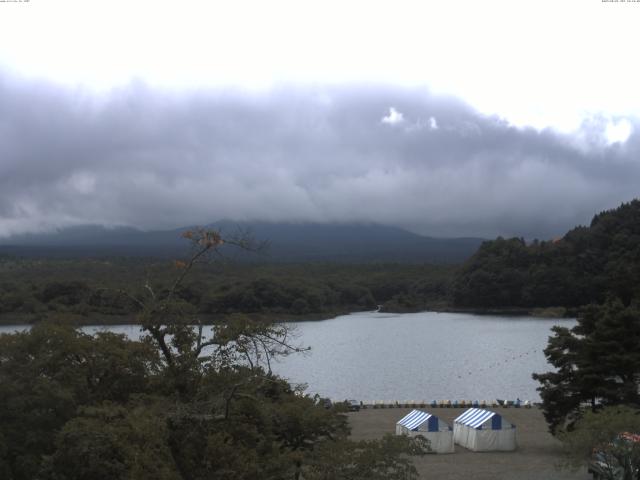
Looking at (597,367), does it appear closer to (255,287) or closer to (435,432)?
(435,432)

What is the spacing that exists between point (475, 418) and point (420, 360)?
26.8 m

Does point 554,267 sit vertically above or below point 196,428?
above

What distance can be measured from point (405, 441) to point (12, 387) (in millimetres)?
7206

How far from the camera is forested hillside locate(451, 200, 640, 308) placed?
91688mm

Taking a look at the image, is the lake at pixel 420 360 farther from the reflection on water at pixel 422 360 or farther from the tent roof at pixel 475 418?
the tent roof at pixel 475 418

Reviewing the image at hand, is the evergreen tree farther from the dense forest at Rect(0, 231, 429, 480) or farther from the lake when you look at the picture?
the dense forest at Rect(0, 231, 429, 480)

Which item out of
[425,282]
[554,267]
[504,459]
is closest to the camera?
[504,459]

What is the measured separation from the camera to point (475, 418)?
2395 cm

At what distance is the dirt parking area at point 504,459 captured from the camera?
1966 cm

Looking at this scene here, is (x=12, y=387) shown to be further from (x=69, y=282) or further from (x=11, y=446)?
(x=69, y=282)

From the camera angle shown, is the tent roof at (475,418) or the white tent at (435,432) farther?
the tent roof at (475,418)

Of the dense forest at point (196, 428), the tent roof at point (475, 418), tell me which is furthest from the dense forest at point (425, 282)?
the dense forest at point (196, 428)

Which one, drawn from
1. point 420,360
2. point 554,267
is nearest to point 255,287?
point 420,360

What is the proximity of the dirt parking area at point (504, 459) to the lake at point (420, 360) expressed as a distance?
4.65m
